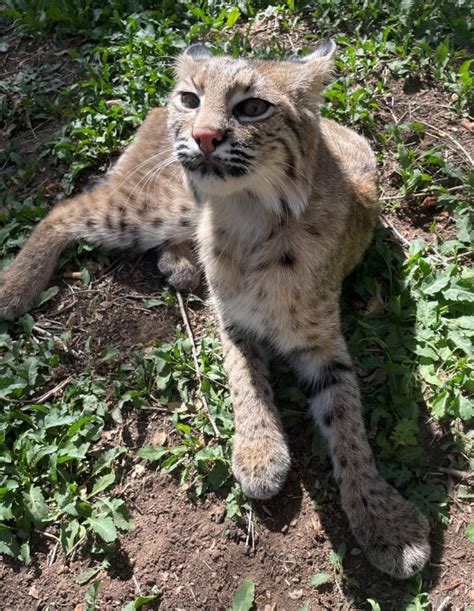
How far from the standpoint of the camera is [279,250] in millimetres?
3617

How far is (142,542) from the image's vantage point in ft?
11.5

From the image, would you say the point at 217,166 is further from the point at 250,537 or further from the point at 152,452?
the point at 250,537

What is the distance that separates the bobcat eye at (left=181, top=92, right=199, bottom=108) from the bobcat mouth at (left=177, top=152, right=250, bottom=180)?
1.35 ft

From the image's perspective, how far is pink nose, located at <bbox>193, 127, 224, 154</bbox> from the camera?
120 inches

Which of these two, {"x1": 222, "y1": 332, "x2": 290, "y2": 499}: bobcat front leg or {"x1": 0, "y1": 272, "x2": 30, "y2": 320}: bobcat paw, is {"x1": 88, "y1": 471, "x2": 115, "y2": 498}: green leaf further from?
{"x1": 0, "y1": 272, "x2": 30, "y2": 320}: bobcat paw

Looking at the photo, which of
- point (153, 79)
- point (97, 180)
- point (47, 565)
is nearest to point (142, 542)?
point (47, 565)

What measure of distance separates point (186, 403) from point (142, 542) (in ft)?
2.78

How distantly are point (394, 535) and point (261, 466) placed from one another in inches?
28.9

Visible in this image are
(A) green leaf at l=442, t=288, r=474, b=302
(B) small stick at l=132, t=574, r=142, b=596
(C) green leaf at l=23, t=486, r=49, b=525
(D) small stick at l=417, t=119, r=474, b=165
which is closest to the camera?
(B) small stick at l=132, t=574, r=142, b=596

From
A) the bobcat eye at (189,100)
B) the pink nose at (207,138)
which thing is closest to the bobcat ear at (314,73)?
the bobcat eye at (189,100)

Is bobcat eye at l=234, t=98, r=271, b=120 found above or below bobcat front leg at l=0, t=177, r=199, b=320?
above

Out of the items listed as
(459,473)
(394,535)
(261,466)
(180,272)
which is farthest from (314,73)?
(394,535)

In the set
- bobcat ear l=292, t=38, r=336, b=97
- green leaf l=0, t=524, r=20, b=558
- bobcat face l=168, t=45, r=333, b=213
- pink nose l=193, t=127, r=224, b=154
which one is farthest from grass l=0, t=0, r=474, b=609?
pink nose l=193, t=127, r=224, b=154

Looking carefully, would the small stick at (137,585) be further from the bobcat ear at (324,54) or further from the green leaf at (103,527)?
the bobcat ear at (324,54)
